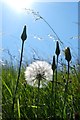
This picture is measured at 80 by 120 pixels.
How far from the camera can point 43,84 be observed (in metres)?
1.46

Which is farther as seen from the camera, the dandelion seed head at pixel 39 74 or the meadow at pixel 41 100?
the dandelion seed head at pixel 39 74

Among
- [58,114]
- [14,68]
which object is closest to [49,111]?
[58,114]

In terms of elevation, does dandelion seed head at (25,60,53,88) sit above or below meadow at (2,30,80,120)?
above

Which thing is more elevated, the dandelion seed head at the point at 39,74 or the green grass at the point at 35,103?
the dandelion seed head at the point at 39,74

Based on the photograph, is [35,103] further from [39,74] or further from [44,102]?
[39,74]

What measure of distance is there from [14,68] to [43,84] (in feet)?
3.14

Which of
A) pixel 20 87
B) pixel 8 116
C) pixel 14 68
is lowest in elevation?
pixel 8 116

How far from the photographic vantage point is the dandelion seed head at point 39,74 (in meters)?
1.42

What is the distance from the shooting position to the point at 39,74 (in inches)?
56.1

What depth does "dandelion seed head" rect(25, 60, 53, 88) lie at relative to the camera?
1.42 metres

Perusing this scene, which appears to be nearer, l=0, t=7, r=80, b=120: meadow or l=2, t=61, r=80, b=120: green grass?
l=0, t=7, r=80, b=120: meadow

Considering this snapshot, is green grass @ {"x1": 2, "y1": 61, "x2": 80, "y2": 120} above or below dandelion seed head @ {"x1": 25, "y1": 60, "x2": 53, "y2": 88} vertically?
below

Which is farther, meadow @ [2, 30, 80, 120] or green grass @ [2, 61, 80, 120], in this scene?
green grass @ [2, 61, 80, 120]

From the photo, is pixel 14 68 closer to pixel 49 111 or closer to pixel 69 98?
pixel 69 98
